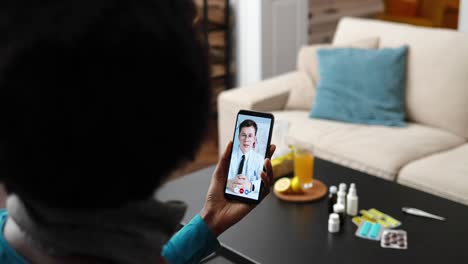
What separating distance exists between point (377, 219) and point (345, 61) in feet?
3.91

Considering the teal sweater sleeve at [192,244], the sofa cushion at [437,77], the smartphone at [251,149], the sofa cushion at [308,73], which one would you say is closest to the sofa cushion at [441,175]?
the sofa cushion at [437,77]

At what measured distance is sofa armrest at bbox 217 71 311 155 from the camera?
2.92m

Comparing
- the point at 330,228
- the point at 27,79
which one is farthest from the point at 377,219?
the point at 27,79

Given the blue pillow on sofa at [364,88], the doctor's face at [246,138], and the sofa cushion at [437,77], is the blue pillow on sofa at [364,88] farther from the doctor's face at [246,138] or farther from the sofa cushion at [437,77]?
the doctor's face at [246,138]

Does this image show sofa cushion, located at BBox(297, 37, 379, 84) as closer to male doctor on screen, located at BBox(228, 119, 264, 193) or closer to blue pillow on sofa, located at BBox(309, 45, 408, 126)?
blue pillow on sofa, located at BBox(309, 45, 408, 126)

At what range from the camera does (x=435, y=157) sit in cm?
244

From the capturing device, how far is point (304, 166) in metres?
2.01

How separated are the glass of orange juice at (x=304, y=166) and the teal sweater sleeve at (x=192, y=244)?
3.49 feet

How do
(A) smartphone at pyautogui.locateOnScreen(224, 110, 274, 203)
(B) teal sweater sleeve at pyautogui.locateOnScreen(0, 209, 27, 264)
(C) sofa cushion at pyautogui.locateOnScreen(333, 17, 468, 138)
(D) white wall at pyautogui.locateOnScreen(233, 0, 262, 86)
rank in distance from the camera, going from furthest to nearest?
(D) white wall at pyautogui.locateOnScreen(233, 0, 262, 86)
(C) sofa cushion at pyautogui.locateOnScreen(333, 17, 468, 138)
(A) smartphone at pyautogui.locateOnScreen(224, 110, 274, 203)
(B) teal sweater sleeve at pyautogui.locateOnScreen(0, 209, 27, 264)

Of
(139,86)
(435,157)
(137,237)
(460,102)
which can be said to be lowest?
(435,157)

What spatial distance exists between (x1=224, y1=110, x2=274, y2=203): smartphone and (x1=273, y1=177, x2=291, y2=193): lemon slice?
446 mm

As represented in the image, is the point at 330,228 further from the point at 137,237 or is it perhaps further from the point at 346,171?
the point at 137,237

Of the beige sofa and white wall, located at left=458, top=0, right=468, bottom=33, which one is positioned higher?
white wall, located at left=458, top=0, right=468, bottom=33

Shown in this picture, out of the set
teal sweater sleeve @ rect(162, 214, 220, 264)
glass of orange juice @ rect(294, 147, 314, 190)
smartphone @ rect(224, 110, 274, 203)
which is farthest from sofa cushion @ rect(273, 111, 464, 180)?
teal sweater sleeve @ rect(162, 214, 220, 264)
